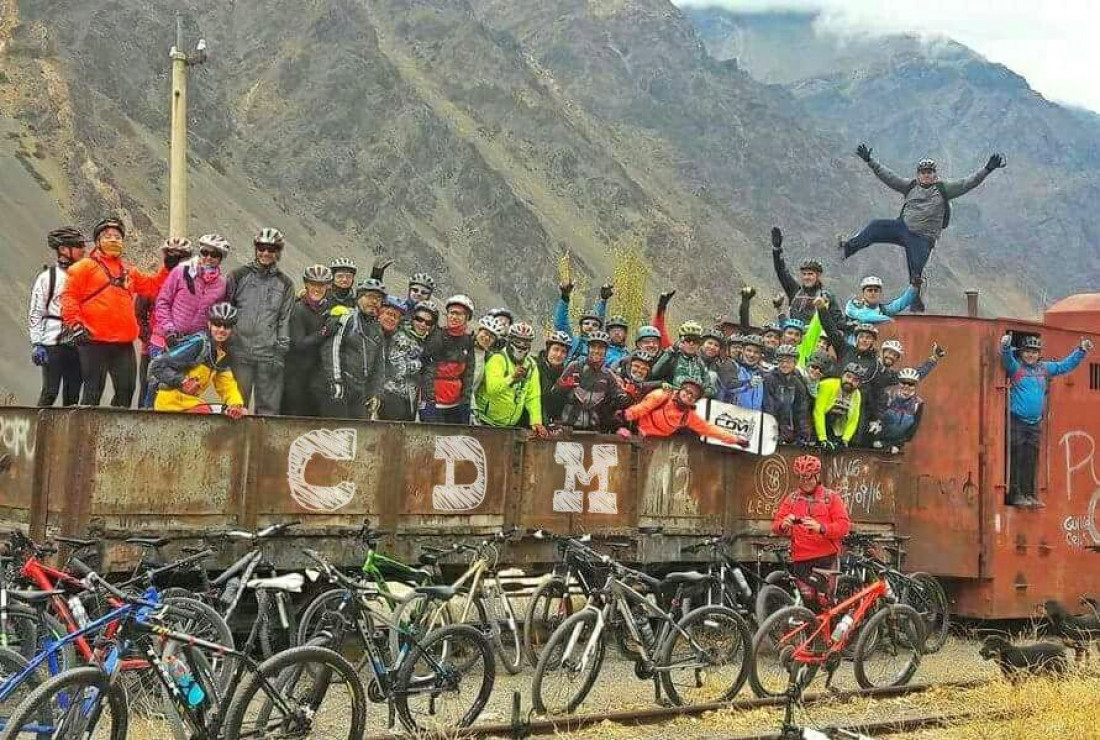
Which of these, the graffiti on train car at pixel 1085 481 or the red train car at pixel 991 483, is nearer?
the red train car at pixel 991 483

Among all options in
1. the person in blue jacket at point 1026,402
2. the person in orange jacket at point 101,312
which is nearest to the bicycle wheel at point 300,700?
the person in orange jacket at point 101,312

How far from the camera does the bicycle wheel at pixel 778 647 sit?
923cm

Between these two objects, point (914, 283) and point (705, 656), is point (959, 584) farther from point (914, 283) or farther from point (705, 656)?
point (705, 656)

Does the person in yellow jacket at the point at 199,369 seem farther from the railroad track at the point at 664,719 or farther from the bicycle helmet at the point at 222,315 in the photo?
the railroad track at the point at 664,719

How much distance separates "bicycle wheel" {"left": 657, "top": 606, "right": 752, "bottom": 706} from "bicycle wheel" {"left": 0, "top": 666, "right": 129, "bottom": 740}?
4.02 metres

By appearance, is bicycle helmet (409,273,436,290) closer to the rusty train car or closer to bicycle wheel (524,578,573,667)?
the rusty train car

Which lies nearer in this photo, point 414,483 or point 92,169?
A: point 414,483

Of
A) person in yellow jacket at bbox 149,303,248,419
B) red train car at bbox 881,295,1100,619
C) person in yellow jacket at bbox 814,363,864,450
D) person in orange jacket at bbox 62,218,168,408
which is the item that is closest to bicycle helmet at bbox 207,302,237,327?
person in yellow jacket at bbox 149,303,248,419

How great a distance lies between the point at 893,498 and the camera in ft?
44.3

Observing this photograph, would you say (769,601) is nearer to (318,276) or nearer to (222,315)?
(318,276)

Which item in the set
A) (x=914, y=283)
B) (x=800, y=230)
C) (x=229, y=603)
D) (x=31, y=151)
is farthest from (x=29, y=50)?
(x=800, y=230)

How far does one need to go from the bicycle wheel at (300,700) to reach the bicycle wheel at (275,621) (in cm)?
133

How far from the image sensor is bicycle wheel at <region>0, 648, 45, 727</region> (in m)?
6.53

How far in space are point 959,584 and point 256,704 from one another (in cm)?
889
